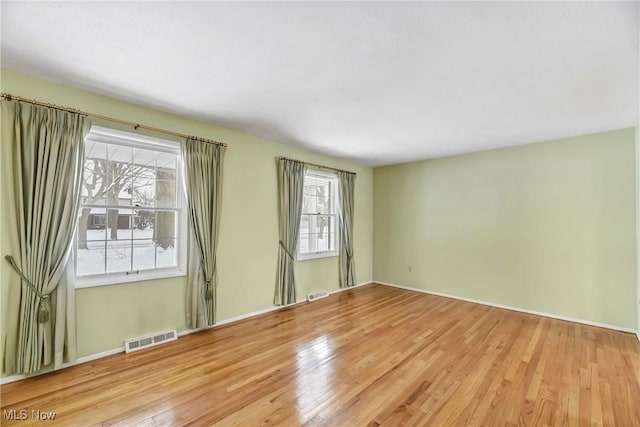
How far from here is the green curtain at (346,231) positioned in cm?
511

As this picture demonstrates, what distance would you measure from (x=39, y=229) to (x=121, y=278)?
782mm

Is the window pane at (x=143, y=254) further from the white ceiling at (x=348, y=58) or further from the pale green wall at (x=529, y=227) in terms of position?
the pale green wall at (x=529, y=227)

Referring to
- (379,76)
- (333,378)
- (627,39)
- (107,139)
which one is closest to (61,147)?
(107,139)

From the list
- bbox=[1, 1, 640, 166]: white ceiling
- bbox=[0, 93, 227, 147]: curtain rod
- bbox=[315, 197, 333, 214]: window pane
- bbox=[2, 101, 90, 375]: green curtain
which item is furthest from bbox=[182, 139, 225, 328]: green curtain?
bbox=[315, 197, 333, 214]: window pane

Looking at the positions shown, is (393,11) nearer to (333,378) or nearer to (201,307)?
(333,378)

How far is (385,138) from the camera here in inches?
151

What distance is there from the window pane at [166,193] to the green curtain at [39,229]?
2.45 feet

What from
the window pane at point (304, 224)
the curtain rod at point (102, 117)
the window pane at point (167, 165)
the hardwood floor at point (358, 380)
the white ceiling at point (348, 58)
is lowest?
the hardwood floor at point (358, 380)

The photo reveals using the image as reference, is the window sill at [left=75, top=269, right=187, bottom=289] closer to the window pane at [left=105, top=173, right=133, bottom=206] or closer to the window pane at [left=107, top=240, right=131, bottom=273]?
the window pane at [left=107, top=240, right=131, bottom=273]

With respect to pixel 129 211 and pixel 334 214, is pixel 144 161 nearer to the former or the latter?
pixel 129 211

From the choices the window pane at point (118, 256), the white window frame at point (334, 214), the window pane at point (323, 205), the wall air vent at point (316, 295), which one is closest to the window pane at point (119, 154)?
the window pane at point (118, 256)

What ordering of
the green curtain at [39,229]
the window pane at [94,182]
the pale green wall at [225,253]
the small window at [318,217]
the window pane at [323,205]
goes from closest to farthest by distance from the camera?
the green curtain at [39,229] → the pale green wall at [225,253] → the window pane at [94,182] → the small window at [318,217] → the window pane at [323,205]

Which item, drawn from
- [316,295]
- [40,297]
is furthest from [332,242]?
[40,297]

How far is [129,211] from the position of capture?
9.40 ft
